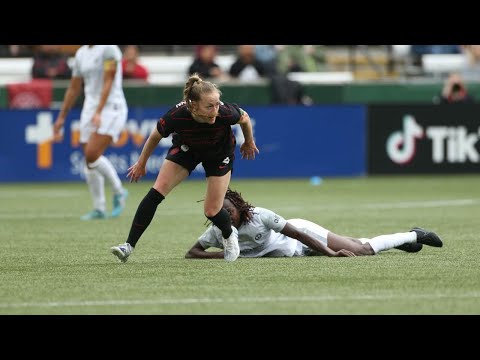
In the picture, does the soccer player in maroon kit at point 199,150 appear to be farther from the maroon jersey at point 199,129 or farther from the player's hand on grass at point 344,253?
the player's hand on grass at point 344,253

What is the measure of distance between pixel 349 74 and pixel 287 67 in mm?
1975

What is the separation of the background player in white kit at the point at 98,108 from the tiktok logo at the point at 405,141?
7.97m

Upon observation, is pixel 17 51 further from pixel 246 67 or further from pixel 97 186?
pixel 97 186

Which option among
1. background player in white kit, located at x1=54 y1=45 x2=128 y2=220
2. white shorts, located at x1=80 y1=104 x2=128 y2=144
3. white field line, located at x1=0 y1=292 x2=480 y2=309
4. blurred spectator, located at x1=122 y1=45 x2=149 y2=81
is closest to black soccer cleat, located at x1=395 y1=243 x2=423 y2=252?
white field line, located at x1=0 y1=292 x2=480 y2=309

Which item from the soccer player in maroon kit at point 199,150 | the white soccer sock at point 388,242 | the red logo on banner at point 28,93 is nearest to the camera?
the soccer player in maroon kit at point 199,150

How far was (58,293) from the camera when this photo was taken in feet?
27.5

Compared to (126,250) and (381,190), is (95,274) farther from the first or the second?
(381,190)

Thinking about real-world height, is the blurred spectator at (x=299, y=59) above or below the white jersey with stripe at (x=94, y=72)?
below

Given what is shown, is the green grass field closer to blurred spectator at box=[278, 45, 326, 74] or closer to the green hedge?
the green hedge

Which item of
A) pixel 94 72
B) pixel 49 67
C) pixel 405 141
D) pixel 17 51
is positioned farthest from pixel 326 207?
pixel 17 51

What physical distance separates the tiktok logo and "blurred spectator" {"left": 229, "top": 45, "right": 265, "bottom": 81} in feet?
12.5

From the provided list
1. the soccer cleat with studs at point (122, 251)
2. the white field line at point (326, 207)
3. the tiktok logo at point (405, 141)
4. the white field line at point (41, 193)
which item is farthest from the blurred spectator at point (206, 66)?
the soccer cleat with studs at point (122, 251)

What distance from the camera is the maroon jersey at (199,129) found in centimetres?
1006
